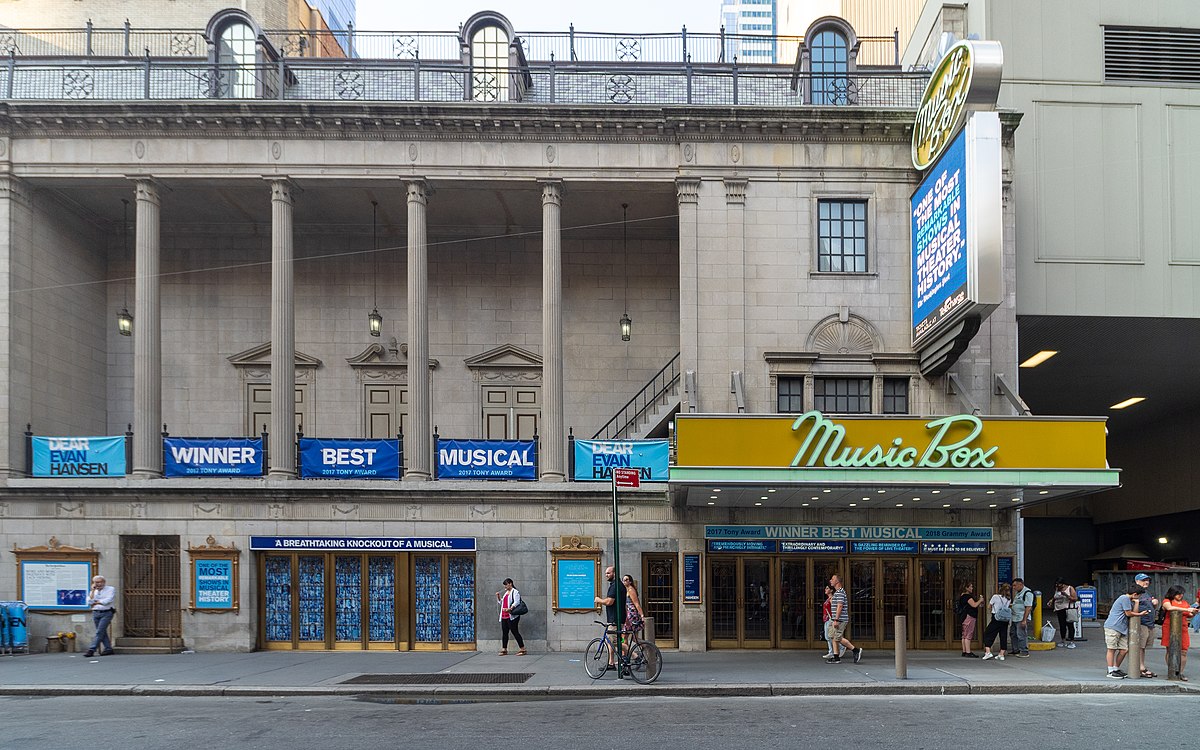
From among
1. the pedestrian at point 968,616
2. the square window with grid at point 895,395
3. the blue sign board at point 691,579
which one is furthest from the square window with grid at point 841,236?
the pedestrian at point 968,616

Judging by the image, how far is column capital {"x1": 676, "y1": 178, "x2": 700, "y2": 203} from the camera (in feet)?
78.2

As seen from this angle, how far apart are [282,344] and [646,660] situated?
1167cm

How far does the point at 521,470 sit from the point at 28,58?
15.6 meters

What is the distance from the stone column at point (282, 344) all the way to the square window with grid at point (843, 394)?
12217 millimetres

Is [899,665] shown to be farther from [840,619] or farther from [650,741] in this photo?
[650,741]

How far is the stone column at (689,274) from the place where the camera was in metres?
23.4

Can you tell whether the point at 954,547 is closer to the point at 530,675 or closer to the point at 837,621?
the point at 837,621

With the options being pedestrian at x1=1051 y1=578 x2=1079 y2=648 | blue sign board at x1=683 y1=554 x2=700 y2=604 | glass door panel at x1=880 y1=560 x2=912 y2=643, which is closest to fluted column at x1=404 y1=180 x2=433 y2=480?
blue sign board at x1=683 y1=554 x2=700 y2=604

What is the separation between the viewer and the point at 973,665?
63.4 ft

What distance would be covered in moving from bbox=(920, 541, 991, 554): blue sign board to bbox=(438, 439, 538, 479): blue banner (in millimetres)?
9059

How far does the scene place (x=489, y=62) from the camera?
2462 centimetres

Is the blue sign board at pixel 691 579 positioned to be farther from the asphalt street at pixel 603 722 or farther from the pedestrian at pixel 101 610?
the pedestrian at pixel 101 610

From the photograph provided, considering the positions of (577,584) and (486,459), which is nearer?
(577,584)

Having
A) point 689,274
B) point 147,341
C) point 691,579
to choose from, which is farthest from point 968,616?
point 147,341
